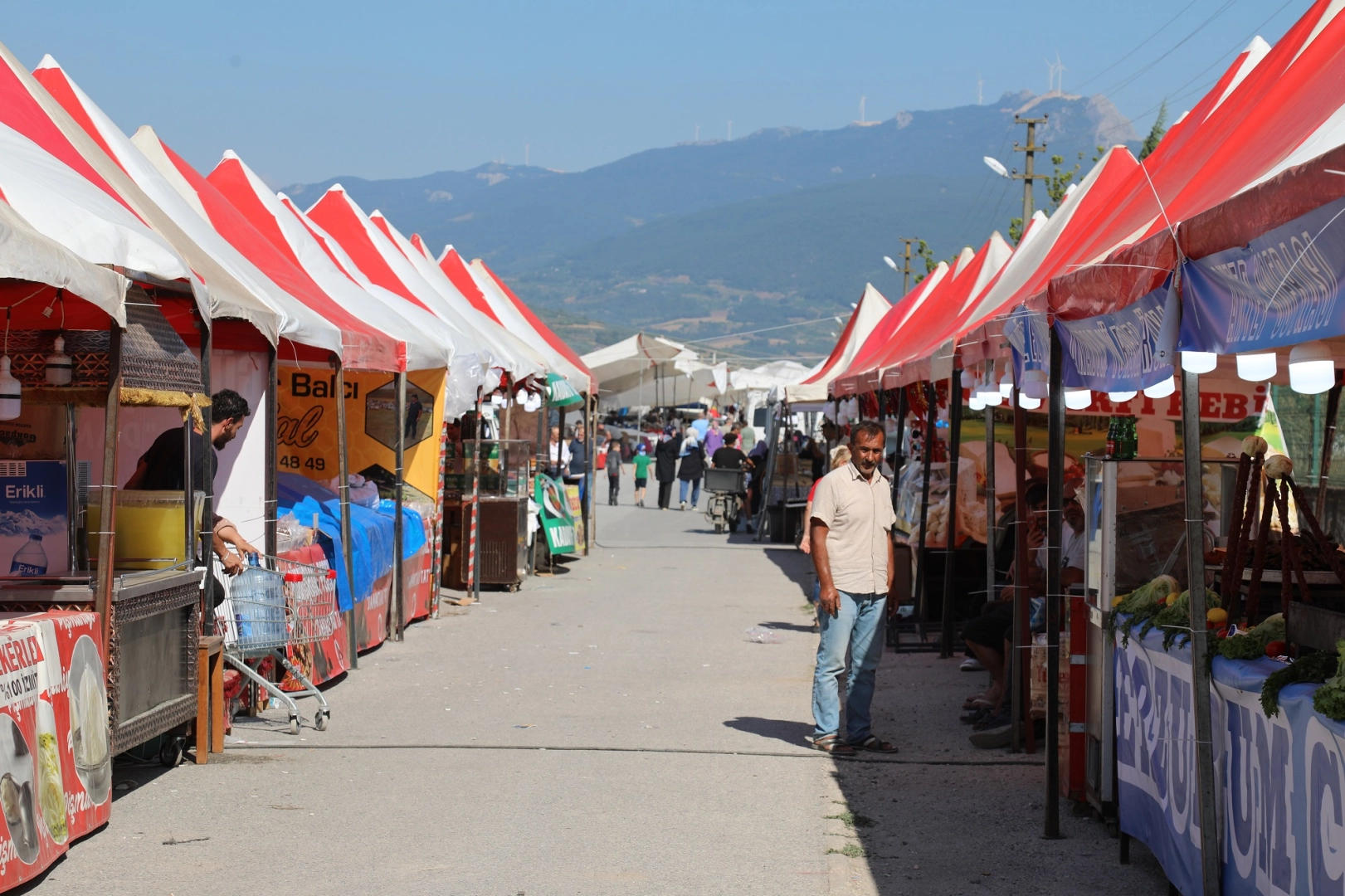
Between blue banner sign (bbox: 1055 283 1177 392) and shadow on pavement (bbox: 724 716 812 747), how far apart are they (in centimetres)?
299

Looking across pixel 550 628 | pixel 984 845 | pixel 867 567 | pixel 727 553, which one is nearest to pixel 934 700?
pixel 867 567

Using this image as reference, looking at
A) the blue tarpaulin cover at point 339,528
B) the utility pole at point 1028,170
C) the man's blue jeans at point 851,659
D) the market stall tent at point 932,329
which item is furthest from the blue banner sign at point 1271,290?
the utility pole at point 1028,170

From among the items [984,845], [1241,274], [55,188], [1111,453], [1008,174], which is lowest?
[984,845]

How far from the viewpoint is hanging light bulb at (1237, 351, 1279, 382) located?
4570 mm

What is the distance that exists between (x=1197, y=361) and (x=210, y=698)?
18.3ft

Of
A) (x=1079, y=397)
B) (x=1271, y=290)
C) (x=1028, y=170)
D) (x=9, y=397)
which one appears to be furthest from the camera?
(x=1028, y=170)

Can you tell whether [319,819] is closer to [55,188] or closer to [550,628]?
[55,188]

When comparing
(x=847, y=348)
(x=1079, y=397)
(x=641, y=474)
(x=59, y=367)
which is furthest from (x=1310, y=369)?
(x=641, y=474)

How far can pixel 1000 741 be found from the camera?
337 inches

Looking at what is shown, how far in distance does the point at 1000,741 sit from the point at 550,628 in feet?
20.0

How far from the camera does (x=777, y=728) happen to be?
907 cm

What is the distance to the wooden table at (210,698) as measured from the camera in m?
7.67

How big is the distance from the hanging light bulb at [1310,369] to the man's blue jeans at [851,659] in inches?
167

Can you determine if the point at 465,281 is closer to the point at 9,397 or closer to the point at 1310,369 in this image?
the point at 9,397
